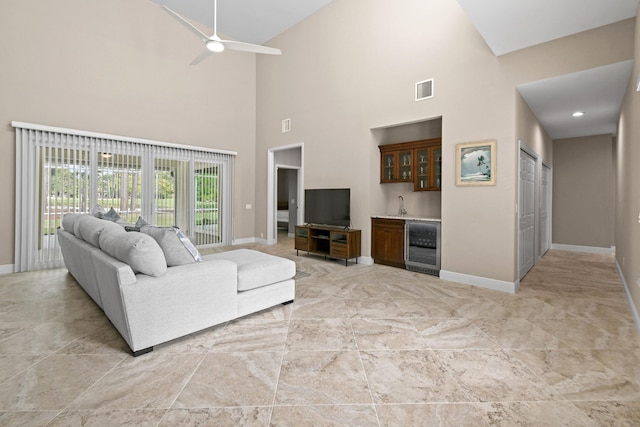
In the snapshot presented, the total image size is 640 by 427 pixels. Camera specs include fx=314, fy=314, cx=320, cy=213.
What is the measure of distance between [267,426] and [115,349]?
151 centimetres

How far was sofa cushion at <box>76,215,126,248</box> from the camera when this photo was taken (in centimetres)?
291

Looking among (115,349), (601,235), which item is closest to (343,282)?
(115,349)

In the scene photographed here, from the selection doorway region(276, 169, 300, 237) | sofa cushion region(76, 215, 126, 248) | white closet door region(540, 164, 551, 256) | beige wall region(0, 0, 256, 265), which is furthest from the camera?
doorway region(276, 169, 300, 237)

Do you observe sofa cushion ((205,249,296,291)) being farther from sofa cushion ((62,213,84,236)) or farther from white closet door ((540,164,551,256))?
white closet door ((540,164,551,256))

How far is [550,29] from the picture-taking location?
3389mm

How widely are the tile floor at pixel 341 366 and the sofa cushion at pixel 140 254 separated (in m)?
0.63

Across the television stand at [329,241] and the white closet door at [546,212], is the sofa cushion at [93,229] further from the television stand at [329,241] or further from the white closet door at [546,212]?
the white closet door at [546,212]

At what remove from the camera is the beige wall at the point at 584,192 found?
6750 millimetres

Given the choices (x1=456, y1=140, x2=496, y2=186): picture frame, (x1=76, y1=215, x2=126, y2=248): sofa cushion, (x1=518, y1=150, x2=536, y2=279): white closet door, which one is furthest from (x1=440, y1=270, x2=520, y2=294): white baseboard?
(x1=76, y1=215, x2=126, y2=248): sofa cushion

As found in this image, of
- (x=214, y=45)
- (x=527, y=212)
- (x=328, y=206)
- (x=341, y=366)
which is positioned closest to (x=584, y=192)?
(x=527, y=212)

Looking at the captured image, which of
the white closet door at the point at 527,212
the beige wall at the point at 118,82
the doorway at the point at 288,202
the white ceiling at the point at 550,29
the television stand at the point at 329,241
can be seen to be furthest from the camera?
the doorway at the point at 288,202

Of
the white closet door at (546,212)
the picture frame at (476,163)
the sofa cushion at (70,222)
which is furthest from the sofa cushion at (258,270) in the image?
the white closet door at (546,212)

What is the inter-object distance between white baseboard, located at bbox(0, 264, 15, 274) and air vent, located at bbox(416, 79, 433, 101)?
6.77 meters

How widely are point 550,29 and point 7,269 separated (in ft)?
26.1
